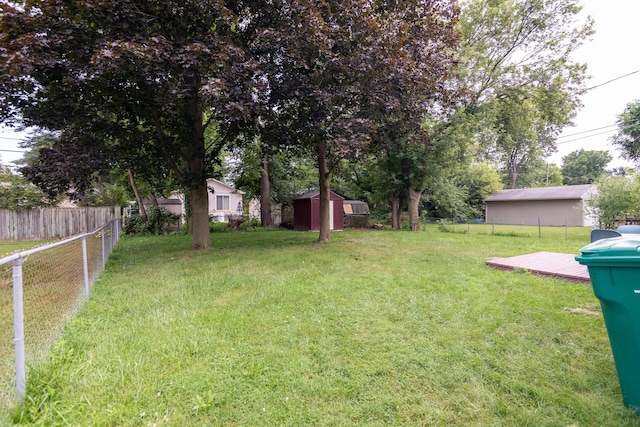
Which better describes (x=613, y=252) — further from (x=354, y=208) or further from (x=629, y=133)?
(x=629, y=133)

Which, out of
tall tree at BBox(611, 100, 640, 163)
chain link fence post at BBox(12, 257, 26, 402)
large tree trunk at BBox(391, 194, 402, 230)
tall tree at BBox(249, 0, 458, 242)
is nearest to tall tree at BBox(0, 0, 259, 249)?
tall tree at BBox(249, 0, 458, 242)

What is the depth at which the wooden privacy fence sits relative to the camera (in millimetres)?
12812

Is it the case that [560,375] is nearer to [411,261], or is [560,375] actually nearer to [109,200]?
[411,261]

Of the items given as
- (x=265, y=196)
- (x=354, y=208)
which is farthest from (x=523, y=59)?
(x=265, y=196)

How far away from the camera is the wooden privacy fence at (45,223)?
12.8m

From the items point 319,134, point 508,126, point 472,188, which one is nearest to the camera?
point 319,134

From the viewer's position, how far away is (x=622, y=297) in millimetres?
1922

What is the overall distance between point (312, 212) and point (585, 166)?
176 feet

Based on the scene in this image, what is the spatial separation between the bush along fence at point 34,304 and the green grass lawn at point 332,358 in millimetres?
143

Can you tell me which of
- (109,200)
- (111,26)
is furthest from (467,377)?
(109,200)

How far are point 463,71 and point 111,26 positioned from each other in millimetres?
13130

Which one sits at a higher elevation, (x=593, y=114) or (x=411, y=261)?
(x=593, y=114)

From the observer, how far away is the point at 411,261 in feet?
24.3

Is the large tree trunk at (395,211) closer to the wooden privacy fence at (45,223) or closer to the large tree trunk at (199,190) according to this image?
the large tree trunk at (199,190)
